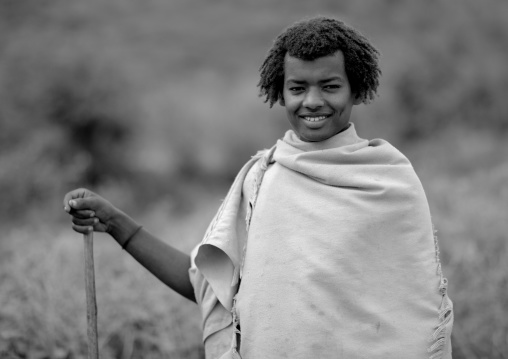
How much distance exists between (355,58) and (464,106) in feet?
36.9

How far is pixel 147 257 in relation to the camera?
2.72 metres

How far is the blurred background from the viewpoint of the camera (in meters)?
4.24

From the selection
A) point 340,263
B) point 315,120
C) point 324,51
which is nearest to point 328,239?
point 340,263

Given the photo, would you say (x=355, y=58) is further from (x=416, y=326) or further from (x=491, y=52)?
(x=491, y=52)

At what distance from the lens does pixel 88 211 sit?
2.64 meters

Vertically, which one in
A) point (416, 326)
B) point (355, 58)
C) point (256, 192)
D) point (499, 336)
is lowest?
point (499, 336)

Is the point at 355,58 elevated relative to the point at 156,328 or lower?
elevated

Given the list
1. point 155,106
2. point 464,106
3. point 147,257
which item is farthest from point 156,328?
point 155,106

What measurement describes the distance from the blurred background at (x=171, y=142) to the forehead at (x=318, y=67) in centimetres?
218

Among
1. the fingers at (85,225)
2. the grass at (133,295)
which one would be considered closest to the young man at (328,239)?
the fingers at (85,225)

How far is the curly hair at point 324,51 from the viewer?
238 centimetres

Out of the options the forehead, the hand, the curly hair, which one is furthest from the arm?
the forehead

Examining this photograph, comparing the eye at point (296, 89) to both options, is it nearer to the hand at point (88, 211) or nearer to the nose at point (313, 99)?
the nose at point (313, 99)

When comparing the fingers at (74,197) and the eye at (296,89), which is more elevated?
the eye at (296,89)
